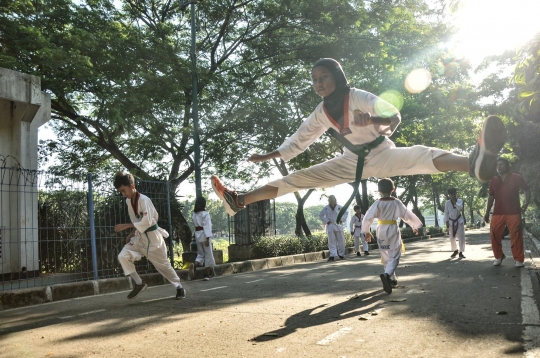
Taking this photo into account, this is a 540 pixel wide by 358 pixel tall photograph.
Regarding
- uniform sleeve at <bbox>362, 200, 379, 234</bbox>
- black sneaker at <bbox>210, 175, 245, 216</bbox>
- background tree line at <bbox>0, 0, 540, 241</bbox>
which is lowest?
uniform sleeve at <bbox>362, 200, 379, 234</bbox>

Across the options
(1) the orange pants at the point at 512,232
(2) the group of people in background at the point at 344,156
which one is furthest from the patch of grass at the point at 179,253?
(1) the orange pants at the point at 512,232

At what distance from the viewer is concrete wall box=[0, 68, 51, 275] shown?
10.3m

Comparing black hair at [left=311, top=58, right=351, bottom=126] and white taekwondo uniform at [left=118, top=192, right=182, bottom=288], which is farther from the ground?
black hair at [left=311, top=58, right=351, bottom=126]

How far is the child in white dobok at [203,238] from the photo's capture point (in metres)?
12.4

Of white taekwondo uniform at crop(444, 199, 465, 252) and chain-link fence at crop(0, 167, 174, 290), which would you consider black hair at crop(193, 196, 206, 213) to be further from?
white taekwondo uniform at crop(444, 199, 465, 252)

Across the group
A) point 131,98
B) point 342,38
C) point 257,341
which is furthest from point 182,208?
point 257,341

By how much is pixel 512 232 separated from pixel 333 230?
313 inches

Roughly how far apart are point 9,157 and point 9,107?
1.14m

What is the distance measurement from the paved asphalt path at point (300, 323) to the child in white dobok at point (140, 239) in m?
0.39

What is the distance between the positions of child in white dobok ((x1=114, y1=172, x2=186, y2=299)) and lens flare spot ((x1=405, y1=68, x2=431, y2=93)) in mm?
16505

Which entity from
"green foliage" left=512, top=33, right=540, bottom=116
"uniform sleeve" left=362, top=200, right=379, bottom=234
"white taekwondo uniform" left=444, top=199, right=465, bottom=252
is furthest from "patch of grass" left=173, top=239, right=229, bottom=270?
"green foliage" left=512, top=33, right=540, bottom=116

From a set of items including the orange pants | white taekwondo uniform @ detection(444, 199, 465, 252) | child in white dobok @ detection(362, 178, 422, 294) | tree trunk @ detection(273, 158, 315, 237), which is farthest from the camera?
tree trunk @ detection(273, 158, 315, 237)

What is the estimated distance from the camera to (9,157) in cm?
1160

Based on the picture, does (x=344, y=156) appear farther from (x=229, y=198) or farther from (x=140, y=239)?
(x=140, y=239)
